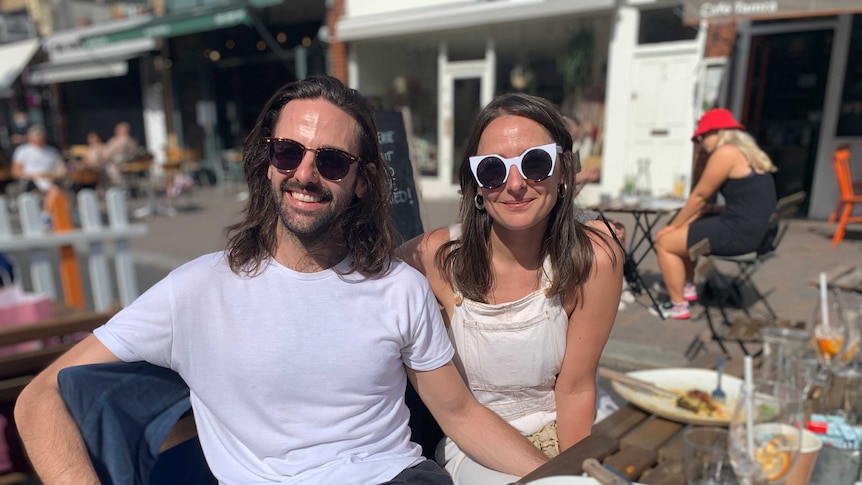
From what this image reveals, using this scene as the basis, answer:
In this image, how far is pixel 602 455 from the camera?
142 cm

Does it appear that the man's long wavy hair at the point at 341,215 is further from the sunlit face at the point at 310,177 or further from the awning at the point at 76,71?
the awning at the point at 76,71

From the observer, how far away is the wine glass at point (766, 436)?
1146 millimetres

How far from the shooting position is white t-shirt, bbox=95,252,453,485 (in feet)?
4.94

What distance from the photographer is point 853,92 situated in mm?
7273

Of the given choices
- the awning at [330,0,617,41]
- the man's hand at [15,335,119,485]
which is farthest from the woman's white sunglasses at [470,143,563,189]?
the awning at [330,0,617,41]

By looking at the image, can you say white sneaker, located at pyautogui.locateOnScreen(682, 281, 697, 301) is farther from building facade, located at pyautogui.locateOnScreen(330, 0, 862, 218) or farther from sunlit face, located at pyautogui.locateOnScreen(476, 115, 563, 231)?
building facade, located at pyautogui.locateOnScreen(330, 0, 862, 218)

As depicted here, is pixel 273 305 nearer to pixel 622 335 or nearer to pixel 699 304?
pixel 622 335

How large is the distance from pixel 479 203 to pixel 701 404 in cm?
94

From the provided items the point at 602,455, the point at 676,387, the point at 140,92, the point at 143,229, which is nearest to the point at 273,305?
the point at 602,455

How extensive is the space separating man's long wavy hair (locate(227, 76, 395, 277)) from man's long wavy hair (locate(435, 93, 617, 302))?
0.86ft

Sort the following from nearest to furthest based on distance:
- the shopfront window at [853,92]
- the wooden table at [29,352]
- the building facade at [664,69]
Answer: the wooden table at [29,352] < the shopfront window at [853,92] < the building facade at [664,69]

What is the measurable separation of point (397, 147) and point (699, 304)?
1795 mm

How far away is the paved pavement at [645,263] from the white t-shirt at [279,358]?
20.0 inches

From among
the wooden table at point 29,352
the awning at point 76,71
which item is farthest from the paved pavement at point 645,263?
the awning at point 76,71
